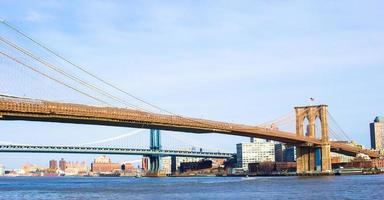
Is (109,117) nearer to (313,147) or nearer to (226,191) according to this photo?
(226,191)

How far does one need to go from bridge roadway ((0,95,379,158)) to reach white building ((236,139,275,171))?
282 feet

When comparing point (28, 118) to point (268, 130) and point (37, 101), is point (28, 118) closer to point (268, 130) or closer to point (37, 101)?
point (37, 101)

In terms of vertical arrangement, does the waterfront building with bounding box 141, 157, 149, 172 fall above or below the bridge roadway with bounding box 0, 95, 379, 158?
below

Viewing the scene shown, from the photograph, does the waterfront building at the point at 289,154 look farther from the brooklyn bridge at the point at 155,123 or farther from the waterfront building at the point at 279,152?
the brooklyn bridge at the point at 155,123

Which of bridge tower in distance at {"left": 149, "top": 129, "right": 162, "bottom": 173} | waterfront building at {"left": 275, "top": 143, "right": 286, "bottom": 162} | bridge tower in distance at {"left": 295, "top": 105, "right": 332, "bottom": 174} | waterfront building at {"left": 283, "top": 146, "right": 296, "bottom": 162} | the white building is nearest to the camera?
bridge tower in distance at {"left": 295, "top": 105, "right": 332, "bottom": 174}

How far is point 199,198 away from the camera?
30.9m

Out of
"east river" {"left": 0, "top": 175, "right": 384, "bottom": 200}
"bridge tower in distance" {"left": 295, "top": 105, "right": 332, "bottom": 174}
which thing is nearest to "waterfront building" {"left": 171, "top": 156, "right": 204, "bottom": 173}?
"bridge tower in distance" {"left": 295, "top": 105, "right": 332, "bottom": 174}

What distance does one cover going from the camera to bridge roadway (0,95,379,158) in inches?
1337

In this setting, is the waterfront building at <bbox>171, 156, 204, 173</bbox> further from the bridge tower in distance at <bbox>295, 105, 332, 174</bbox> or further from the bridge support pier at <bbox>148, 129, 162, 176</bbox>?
the bridge tower in distance at <bbox>295, 105, 332, 174</bbox>

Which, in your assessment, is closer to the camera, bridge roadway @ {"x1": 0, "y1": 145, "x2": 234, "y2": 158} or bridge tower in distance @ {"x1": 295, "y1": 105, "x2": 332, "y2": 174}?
bridge tower in distance @ {"x1": 295, "y1": 105, "x2": 332, "y2": 174}

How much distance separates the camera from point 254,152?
153875 mm

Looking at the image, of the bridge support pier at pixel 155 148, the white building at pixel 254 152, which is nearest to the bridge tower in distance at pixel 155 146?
the bridge support pier at pixel 155 148

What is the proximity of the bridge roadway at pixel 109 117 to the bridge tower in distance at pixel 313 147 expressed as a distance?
33.7 ft

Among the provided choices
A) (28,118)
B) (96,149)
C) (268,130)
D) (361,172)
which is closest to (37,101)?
(28,118)
